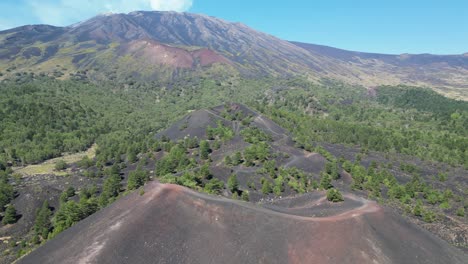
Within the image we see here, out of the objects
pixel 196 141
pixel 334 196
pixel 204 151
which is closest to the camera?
pixel 334 196

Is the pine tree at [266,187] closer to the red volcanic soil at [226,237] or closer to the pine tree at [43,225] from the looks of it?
the red volcanic soil at [226,237]

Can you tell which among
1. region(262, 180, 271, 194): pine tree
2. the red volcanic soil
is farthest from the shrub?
region(262, 180, 271, 194): pine tree

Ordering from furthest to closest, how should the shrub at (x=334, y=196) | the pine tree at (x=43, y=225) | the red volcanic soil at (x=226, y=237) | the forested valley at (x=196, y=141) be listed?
the forested valley at (x=196, y=141), the pine tree at (x=43, y=225), the shrub at (x=334, y=196), the red volcanic soil at (x=226, y=237)

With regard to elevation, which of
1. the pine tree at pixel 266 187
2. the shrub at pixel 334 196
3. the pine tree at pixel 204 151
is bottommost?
the pine tree at pixel 266 187

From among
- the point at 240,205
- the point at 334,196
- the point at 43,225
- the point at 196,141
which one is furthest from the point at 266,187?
the point at 43,225

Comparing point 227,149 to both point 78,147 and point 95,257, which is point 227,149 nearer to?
point 78,147

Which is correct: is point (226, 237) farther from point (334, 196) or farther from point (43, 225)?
point (43, 225)

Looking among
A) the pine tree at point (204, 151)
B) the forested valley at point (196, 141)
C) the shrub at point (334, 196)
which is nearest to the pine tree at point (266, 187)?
the forested valley at point (196, 141)

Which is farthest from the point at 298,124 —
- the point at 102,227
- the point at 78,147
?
the point at 102,227
